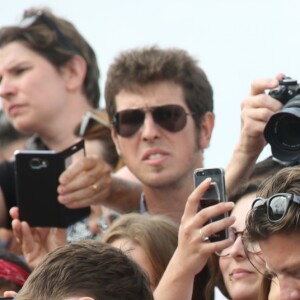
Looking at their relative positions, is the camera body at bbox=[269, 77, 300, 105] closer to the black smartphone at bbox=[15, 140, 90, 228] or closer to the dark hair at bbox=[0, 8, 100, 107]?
the black smartphone at bbox=[15, 140, 90, 228]

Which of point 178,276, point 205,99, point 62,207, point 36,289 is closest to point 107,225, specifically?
point 62,207

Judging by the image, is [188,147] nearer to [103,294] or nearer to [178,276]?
[178,276]

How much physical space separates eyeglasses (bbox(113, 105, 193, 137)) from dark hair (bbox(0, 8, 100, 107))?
107 centimetres

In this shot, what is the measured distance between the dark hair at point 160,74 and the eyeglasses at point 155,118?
14 cm

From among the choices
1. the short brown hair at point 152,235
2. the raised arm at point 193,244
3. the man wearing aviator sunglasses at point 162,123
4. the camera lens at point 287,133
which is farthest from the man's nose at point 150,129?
the raised arm at point 193,244

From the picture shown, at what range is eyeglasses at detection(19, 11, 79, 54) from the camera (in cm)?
672

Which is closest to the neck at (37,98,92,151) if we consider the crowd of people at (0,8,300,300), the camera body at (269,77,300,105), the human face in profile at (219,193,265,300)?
the crowd of people at (0,8,300,300)

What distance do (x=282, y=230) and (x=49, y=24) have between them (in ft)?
10.7

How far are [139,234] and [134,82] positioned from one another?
3.74 feet

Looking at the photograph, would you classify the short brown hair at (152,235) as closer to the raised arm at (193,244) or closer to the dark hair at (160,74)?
the raised arm at (193,244)

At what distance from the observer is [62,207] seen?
19.1 ft

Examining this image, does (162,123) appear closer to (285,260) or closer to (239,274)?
(239,274)

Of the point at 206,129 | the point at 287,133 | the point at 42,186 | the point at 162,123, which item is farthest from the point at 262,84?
the point at 42,186

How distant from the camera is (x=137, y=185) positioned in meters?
6.26
